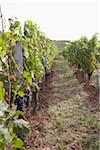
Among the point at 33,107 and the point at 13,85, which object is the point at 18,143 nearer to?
the point at 13,85

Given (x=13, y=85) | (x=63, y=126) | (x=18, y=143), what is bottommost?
(x=63, y=126)

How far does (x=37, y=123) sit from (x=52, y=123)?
1.21ft

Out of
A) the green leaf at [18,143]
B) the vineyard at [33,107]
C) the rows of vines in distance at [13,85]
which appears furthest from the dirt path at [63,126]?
the green leaf at [18,143]

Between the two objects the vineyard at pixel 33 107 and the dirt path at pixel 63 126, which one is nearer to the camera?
the vineyard at pixel 33 107

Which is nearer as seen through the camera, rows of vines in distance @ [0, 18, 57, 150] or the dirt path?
rows of vines in distance @ [0, 18, 57, 150]

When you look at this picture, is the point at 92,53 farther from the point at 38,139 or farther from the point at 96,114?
the point at 38,139

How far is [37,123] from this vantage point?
20.5 ft

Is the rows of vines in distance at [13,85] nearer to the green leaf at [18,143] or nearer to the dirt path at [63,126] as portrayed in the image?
the green leaf at [18,143]

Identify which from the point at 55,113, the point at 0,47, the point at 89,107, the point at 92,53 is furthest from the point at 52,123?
the point at 92,53

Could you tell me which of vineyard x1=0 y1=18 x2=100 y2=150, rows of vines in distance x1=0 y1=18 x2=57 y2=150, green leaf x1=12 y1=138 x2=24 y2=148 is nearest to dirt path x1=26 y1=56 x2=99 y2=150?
vineyard x1=0 y1=18 x2=100 y2=150

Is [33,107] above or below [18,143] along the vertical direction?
below

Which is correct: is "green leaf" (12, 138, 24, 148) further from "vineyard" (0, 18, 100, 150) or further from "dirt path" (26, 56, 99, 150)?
"dirt path" (26, 56, 99, 150)

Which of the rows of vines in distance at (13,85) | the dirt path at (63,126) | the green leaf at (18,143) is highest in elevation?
the rows of vines in distance at (13,85)

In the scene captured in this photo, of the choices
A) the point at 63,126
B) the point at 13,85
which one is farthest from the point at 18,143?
the point at 63,126
